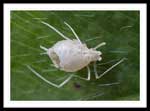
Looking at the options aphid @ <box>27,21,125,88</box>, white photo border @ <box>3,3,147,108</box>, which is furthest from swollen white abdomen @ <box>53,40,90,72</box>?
white photo border @ <box>3,3,147,108</box>

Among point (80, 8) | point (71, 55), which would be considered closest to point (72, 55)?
point (71, 55)

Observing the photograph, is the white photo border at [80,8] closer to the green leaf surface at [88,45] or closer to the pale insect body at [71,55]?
the green leaf surface at [88,45]

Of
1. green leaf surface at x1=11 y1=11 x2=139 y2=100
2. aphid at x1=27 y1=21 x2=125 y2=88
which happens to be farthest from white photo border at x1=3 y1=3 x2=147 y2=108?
aphid at x1=27 y1=21 x2=125 y2=88

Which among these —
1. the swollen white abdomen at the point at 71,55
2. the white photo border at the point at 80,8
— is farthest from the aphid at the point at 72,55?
the white photo border at the point at 80,8

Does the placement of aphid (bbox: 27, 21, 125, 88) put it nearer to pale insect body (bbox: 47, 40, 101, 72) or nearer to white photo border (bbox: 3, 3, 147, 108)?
pale insect body (bbox: 47, 40, 101, 72)

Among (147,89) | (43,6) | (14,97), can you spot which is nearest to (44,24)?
(43,6)

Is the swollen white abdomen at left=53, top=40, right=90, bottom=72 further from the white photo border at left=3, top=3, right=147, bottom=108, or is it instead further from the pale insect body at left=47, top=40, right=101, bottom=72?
the white photo border at left=3, top=3, right=147, bottom=108

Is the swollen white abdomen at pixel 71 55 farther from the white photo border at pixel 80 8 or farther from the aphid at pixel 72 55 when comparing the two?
the white photo border at pixel 80 8

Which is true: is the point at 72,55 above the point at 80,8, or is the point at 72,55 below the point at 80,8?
below

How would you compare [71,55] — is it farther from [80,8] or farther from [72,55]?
[80,8]
